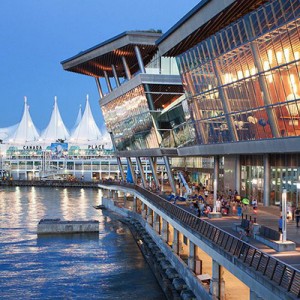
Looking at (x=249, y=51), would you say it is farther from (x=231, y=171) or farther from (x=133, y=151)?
(x=133, y=151)

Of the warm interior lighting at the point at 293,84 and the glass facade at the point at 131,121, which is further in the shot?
the glass facade at the point at 131,121

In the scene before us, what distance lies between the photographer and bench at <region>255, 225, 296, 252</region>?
75.2 ft

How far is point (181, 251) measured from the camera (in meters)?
38.7

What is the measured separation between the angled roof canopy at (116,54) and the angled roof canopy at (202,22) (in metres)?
15.5

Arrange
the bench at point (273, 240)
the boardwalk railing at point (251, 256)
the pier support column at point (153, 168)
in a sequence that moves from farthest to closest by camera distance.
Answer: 1. the pier support column at point (153, 168)
2. the bench at point (273, 240)
3. the boardwalk railing at point (251, 256)

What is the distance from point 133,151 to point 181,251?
3900 cm

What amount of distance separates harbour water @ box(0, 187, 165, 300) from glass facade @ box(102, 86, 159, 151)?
11.2 meters

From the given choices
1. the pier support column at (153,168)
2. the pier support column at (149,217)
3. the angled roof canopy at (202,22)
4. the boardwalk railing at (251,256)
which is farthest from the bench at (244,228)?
the pier support column at (153,168)

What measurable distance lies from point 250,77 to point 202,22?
6.80 meters

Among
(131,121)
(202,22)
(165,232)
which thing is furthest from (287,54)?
(131,121)

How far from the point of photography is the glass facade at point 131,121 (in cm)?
6556

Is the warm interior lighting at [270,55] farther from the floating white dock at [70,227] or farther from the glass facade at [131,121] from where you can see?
the glass facade at [131,121]

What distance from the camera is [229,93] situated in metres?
41.3

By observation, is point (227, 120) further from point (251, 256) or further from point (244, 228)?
point (251, 256)
